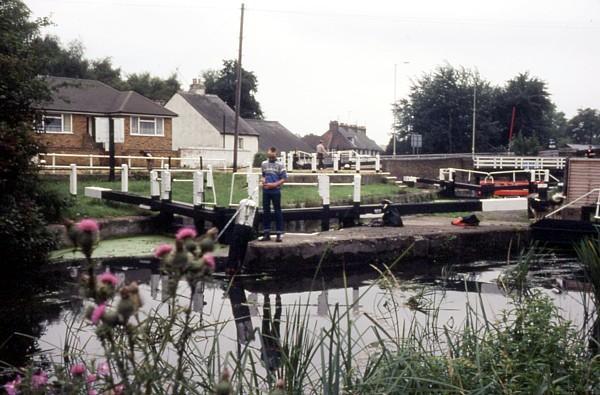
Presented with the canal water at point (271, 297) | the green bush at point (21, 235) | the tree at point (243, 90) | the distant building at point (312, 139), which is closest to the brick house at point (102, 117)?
the green bush at point (21, 235)

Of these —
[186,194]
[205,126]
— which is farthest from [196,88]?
[186,194]

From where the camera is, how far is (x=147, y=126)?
A: 36188 millimetres

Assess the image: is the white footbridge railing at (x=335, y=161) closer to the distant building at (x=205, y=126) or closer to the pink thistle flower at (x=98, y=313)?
the distant building at (x=205, y=126)

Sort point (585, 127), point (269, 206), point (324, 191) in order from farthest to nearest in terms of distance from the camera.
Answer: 1. point (585, 127)
2. point (324, 191)
3. point (269, 206)

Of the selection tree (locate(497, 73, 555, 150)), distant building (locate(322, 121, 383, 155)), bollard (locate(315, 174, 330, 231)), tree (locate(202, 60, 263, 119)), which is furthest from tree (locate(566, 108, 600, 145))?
bollard (locate(315, 174, 330, 231))

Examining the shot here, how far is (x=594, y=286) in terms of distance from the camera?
5359 mm

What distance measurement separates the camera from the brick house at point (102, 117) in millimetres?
33312

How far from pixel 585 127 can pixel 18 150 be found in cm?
10203

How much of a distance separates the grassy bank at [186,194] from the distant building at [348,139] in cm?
4417

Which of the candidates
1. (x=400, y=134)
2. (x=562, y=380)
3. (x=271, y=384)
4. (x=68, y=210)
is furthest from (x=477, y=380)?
(x=400, y=134)

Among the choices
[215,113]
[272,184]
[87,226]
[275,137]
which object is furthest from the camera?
[275,137]

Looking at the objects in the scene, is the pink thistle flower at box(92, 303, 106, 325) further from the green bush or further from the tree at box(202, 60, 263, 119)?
the tree at box(202, 60, 263, 119)

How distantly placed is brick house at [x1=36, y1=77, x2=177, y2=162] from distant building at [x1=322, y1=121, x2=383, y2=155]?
35881 millimetres

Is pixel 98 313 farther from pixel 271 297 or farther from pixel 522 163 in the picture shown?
pixel 522 163
